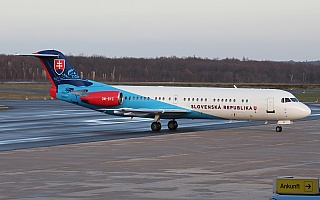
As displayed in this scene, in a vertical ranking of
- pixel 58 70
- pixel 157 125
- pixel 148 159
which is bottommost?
pixel 148 159

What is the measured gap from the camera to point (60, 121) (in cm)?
5078

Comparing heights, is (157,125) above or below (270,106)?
below

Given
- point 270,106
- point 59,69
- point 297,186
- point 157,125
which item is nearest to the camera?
point 297,186

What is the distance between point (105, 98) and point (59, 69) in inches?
159

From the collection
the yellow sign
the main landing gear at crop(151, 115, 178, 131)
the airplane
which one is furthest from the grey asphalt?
the yellow sign

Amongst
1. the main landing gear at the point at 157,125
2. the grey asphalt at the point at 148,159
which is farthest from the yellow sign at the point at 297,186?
the main landing gear at the point at 157,125

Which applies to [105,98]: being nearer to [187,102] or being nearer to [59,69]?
[59,69]

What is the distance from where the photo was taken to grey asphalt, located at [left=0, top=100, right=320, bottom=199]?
20.6 meters

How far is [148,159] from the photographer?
28.4m

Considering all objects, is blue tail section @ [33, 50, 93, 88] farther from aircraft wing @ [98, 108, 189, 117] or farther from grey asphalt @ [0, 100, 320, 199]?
aircraft wing @ [98, 108, 189, 117]

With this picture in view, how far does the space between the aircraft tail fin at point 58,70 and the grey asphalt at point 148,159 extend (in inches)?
109

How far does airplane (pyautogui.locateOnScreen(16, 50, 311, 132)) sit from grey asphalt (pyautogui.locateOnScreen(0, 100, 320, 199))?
101 centimetres

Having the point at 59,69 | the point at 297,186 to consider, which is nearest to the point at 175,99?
the point at 59,69

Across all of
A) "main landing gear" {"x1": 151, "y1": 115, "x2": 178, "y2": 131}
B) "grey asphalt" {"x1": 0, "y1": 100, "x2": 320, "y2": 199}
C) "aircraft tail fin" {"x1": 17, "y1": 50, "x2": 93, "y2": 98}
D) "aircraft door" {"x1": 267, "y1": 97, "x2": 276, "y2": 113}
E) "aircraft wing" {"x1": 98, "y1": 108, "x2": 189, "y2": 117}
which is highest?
"aircraft tail fin" {"x1": 17, "y1": 50, "x2": 93, "y2": 98}
